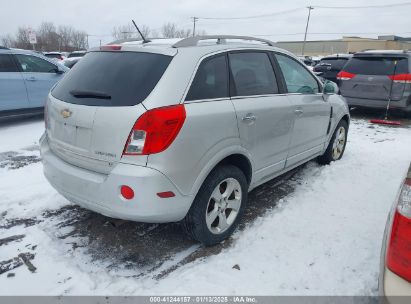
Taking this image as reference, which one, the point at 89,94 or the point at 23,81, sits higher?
the point at 89,94

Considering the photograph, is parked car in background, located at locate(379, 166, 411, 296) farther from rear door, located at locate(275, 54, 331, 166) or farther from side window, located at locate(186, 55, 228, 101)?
rear door, located at locate(275, 54, 331, 166)

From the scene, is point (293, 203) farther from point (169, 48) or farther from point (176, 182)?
point (169, 48)

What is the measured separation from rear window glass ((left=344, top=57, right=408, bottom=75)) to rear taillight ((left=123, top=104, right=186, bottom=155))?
753 centimetres

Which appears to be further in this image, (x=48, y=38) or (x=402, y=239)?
(x=48, y=38)

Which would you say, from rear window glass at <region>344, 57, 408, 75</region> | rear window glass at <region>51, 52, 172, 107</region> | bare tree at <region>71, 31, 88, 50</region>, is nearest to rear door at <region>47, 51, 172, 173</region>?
rear window glass at <region>51, 52, 172, 107</region>

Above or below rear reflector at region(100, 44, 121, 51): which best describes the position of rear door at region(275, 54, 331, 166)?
below

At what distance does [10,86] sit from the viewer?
6.93m

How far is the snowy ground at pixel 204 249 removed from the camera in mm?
2562

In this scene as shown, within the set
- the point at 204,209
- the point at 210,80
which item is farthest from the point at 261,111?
the point at 204,209

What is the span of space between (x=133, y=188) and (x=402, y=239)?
1649 mm

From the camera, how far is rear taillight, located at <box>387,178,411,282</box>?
166 cm

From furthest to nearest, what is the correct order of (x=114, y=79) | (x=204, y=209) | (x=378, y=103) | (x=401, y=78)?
(x=378, y=103) → (x=401, y=78) → (x=204, y=209) → (x=114, y=79)

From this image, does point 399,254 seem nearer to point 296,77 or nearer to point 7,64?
point 296,77

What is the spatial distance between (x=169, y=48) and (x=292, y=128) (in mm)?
1710
